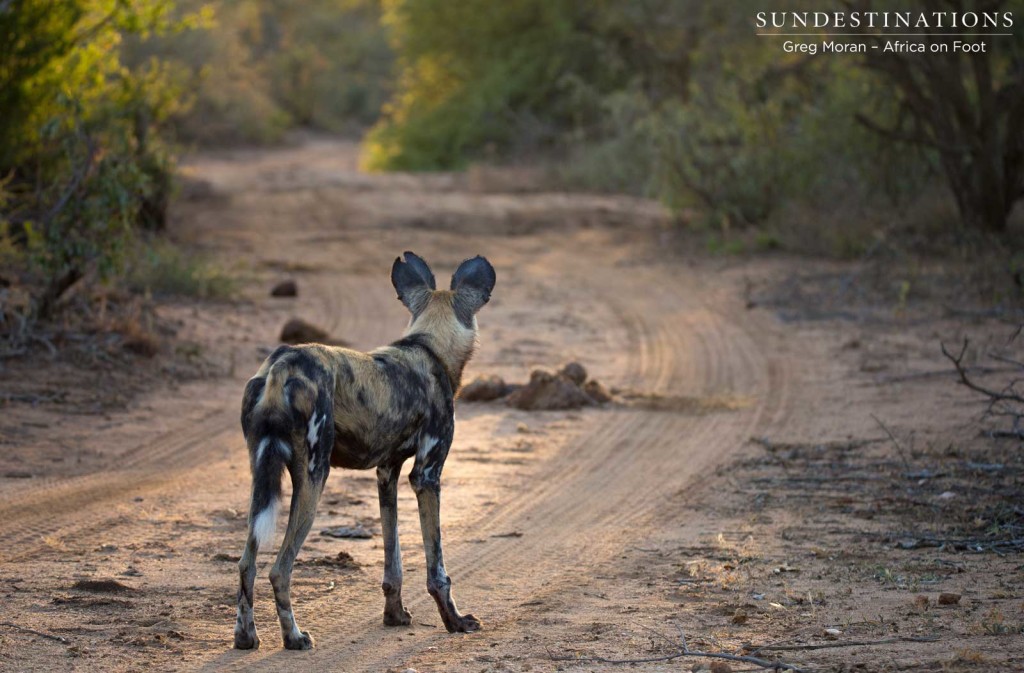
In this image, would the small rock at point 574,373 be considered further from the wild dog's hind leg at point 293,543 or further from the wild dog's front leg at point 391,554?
the wild dog's hind leg at point 293,543

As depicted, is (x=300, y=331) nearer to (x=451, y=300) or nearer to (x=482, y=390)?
(x=482, y=390)

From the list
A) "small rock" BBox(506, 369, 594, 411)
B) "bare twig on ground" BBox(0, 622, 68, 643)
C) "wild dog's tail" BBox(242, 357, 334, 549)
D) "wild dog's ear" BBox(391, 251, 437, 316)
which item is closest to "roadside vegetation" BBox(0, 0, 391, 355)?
"small rock" BBox(506, 369, 594, 411)

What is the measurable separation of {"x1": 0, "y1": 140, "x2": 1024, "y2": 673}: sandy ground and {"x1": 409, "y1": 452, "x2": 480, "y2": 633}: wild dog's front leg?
77 mm

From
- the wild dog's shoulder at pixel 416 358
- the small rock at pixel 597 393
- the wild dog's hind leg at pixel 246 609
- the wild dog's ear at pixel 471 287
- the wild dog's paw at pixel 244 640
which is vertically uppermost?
the wild dog's ear at pixel 471 287

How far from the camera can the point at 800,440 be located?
24.9ft

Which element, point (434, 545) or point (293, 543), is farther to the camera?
point (434, 545)

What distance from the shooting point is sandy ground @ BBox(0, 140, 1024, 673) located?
4.25m

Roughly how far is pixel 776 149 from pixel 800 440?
8659mm

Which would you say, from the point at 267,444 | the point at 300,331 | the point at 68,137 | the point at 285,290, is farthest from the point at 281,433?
the point at 285,290

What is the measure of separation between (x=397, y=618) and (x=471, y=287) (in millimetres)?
1308

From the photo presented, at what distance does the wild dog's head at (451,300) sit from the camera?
475 centimetres

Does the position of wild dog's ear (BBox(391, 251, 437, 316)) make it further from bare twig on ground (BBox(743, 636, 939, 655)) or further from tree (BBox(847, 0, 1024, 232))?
tree (BBox(847, 0, 1024, 232))

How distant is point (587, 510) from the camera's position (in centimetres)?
625

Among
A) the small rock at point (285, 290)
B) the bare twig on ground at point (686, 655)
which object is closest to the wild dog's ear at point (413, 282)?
the bare twig on ground at point (686, 655)
